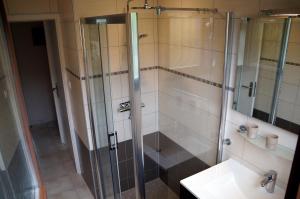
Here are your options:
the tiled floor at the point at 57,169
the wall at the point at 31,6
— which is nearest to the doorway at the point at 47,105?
the tiled floor at the point at 57,169

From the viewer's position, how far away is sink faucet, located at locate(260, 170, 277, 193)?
163 centimetres

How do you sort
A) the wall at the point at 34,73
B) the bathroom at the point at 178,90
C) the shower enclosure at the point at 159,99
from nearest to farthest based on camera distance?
the bathroom at the point at 178,90 < the shower enclosure at the point at 159,99 < the wall at the point at 34,73

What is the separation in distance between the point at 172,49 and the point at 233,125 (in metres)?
0.99

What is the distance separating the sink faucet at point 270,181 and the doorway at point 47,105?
2110mm

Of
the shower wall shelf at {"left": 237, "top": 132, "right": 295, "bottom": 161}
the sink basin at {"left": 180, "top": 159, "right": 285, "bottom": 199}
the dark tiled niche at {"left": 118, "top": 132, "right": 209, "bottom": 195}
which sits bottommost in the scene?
the dark tiled niche at {"left": 118, "top": 132, "right": 209, "bottom": 195}

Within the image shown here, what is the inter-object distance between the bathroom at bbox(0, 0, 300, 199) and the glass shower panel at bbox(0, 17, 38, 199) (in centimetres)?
60

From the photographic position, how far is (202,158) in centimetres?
239

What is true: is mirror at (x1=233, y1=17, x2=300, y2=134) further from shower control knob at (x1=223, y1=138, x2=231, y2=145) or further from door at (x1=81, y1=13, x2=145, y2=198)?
door at (x1=81, y1=13, x2=145, y2=198)

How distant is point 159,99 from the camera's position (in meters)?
2.77

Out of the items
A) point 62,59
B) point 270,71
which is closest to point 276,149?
point 270,71

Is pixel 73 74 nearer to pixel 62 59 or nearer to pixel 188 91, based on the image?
pixel 62 59

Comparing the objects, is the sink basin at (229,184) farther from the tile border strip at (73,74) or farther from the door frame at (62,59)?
the door frame at (62,59)

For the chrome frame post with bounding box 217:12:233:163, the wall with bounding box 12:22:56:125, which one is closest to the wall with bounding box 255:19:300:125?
the chrome frame post with bounding box 217:12:233:163

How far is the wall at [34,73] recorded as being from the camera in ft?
14.0
